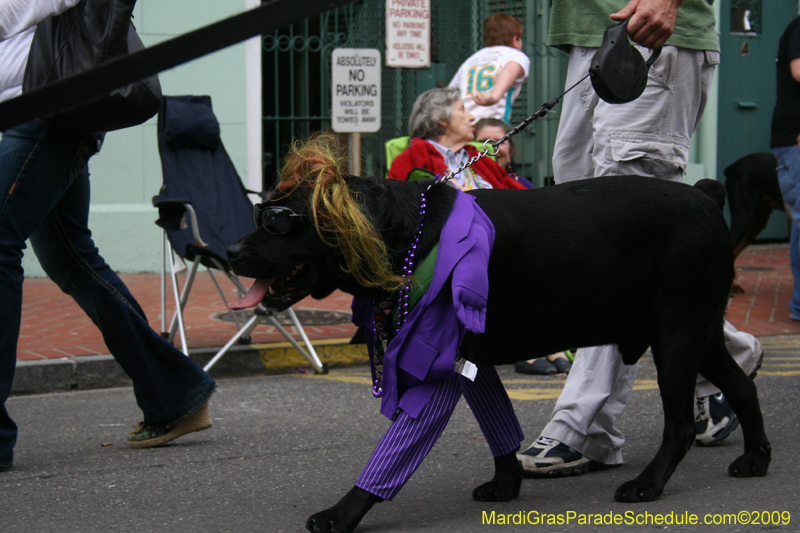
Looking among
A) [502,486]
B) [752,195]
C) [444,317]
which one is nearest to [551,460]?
[502,486]

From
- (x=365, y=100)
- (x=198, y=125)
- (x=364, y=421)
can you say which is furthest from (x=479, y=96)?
(x=364, y=421)

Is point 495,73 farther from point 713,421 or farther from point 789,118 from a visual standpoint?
point 713,421

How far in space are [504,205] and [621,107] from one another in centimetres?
86

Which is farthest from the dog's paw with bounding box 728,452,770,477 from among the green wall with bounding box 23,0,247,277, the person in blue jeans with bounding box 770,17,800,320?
the green wall with bounding box 23,0,247,277

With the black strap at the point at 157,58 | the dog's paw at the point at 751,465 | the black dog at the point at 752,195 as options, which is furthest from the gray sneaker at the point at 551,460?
the black dog at the point at 752,195

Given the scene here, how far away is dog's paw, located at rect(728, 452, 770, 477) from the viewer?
3.23 meters

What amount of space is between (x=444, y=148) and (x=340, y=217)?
11.7 feet

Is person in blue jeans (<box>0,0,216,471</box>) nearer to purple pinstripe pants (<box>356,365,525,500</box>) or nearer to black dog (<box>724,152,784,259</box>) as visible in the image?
purple pinstripe pants (<box>356,365,525,500</box>)

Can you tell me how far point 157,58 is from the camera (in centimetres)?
171

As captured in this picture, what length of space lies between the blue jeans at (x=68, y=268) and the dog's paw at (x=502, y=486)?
1311 millimetres

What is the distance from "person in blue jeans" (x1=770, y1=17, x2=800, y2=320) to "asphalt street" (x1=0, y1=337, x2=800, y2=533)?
2.11 m

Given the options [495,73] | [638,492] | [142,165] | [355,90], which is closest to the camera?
[638,492]

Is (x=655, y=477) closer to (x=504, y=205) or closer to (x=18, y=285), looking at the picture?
(x=504, y=205)

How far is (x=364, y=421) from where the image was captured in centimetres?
429
